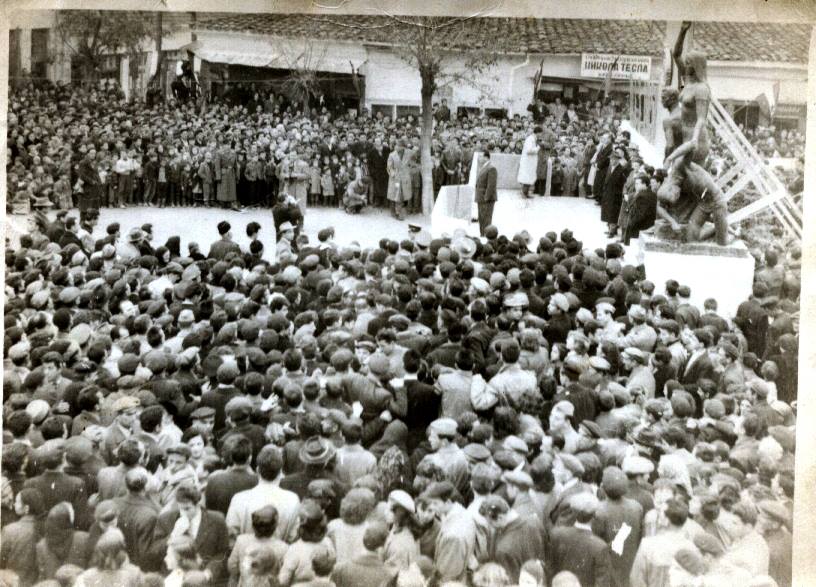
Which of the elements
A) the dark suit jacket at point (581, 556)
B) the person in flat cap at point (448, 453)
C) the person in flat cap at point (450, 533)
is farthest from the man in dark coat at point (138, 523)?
the dark suit jacket at point (581, 556)

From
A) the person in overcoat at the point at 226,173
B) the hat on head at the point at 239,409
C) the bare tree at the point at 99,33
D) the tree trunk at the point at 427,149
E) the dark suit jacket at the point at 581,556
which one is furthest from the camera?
the person in overcoat at the point at 226,173

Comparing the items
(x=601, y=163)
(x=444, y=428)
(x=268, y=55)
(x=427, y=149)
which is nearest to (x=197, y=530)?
(x=444, y=428)

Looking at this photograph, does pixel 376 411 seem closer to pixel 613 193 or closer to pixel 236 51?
pixel 613 193

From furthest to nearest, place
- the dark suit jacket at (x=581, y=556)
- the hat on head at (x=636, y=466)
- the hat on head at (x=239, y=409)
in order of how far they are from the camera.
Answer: the hat on head at (x=239, y=409)
the hat on head at (x=636, y=466)
the dark suit jacket at (x=581, y=556)

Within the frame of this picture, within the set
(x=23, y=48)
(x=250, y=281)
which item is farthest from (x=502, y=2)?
(x=23, y=48)

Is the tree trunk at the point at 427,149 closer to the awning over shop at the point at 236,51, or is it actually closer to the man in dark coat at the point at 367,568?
the awning over shop at the point at 236,51

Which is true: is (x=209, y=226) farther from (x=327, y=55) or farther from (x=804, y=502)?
(x=804, y=502)
